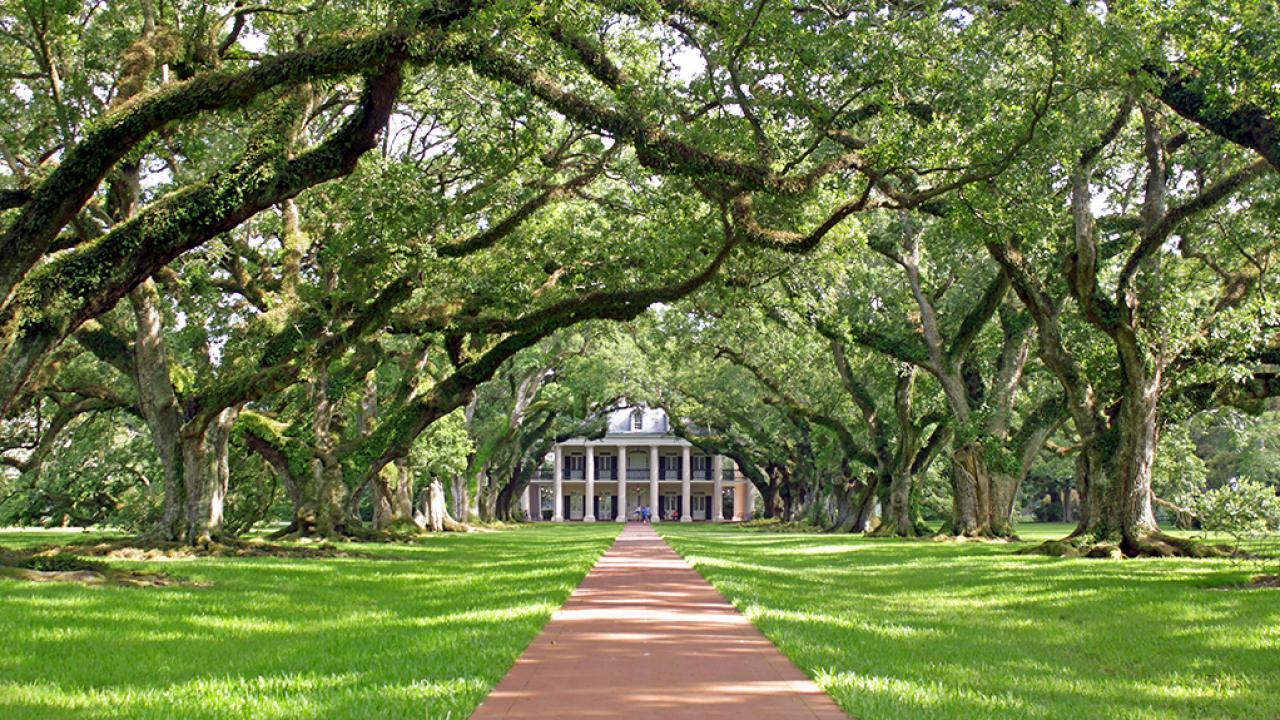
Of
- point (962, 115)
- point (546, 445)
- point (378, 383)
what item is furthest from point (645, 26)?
point (546, 445)

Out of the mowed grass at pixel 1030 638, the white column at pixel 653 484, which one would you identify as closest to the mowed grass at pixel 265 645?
the mowed grass at pixel 1030 638

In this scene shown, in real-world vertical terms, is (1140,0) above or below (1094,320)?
above

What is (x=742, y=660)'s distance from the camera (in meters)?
6.99

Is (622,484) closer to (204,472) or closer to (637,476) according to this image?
(637,476)

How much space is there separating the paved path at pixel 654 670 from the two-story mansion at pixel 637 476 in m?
66.6

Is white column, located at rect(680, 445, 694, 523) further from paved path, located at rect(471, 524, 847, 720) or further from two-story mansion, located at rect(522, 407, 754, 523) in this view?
paved path, located at rect(471, 524, 847, 720)

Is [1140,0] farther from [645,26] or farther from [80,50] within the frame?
[80,50]

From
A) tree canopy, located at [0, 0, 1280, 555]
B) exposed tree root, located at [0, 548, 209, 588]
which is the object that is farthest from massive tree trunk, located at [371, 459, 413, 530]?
exposed tree root, located at [0, 548, 209, 588]

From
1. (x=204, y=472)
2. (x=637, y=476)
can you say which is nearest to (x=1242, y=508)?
(x=204, y=472)

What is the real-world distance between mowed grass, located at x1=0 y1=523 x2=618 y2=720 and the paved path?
0.24 m

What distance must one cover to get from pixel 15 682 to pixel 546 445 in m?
52.9

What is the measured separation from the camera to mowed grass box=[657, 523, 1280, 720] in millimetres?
5758

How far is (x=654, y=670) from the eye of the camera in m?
6.53

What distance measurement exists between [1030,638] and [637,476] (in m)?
72.2
